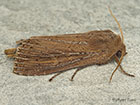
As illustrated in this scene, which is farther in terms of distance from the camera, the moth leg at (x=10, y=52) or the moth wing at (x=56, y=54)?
the moth leg at (x=10, y=52)

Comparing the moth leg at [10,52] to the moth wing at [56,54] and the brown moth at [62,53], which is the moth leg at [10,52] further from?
the moth wing at [56,54]

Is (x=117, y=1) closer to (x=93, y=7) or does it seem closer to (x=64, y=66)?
(x=93, y=7)

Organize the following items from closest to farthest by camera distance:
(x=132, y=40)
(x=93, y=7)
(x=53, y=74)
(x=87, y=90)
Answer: (x=87, y=90), (x=53, y=74), (x=132, y=40), (x=93, y=7)

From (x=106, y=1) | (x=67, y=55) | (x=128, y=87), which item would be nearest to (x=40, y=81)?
(x=67, y=55)

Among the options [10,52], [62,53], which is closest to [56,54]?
[62,53]

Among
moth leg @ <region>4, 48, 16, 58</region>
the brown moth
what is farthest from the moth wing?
moth leg @ <region>4, 48, 16, 58</region>

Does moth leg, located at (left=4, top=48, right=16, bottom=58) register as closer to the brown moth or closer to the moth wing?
the brown moth

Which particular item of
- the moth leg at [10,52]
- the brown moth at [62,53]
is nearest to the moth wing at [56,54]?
the brown moth at [62,53]

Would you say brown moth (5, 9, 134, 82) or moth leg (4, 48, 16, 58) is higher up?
brown moth (5, 9, 134, 82)
